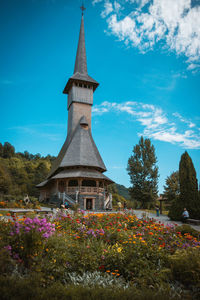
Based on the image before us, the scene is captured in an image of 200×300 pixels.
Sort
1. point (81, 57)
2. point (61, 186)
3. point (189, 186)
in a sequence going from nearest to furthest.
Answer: point (189, 186)
point (61, 186)
point (81, 57)

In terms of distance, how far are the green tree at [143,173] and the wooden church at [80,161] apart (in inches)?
295

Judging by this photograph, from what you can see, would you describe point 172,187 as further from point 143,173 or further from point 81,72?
point 81,72

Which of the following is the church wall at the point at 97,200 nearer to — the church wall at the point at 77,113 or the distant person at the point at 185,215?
the church wall at the point at 77,113

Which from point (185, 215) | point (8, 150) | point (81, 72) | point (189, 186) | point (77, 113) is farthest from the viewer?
point (8, 150)

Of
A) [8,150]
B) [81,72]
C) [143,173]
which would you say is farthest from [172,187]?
[8,150]

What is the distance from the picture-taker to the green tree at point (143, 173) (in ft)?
112

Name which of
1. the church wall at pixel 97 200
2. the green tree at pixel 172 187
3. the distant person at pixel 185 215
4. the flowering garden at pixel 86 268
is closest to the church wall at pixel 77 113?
the church wall at pixel 97 200

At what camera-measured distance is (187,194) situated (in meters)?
15.3

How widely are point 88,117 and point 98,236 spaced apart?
26.2 metres

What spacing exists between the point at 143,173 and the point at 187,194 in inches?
A: 771

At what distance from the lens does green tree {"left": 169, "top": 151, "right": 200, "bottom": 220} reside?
14930 mm

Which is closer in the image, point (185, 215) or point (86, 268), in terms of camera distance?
point (86, 268)

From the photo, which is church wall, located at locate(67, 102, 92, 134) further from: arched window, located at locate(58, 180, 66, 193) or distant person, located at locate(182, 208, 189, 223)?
distant person, located at locate(182, 208, 189, 223)

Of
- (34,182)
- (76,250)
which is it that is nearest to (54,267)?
(76,250)
